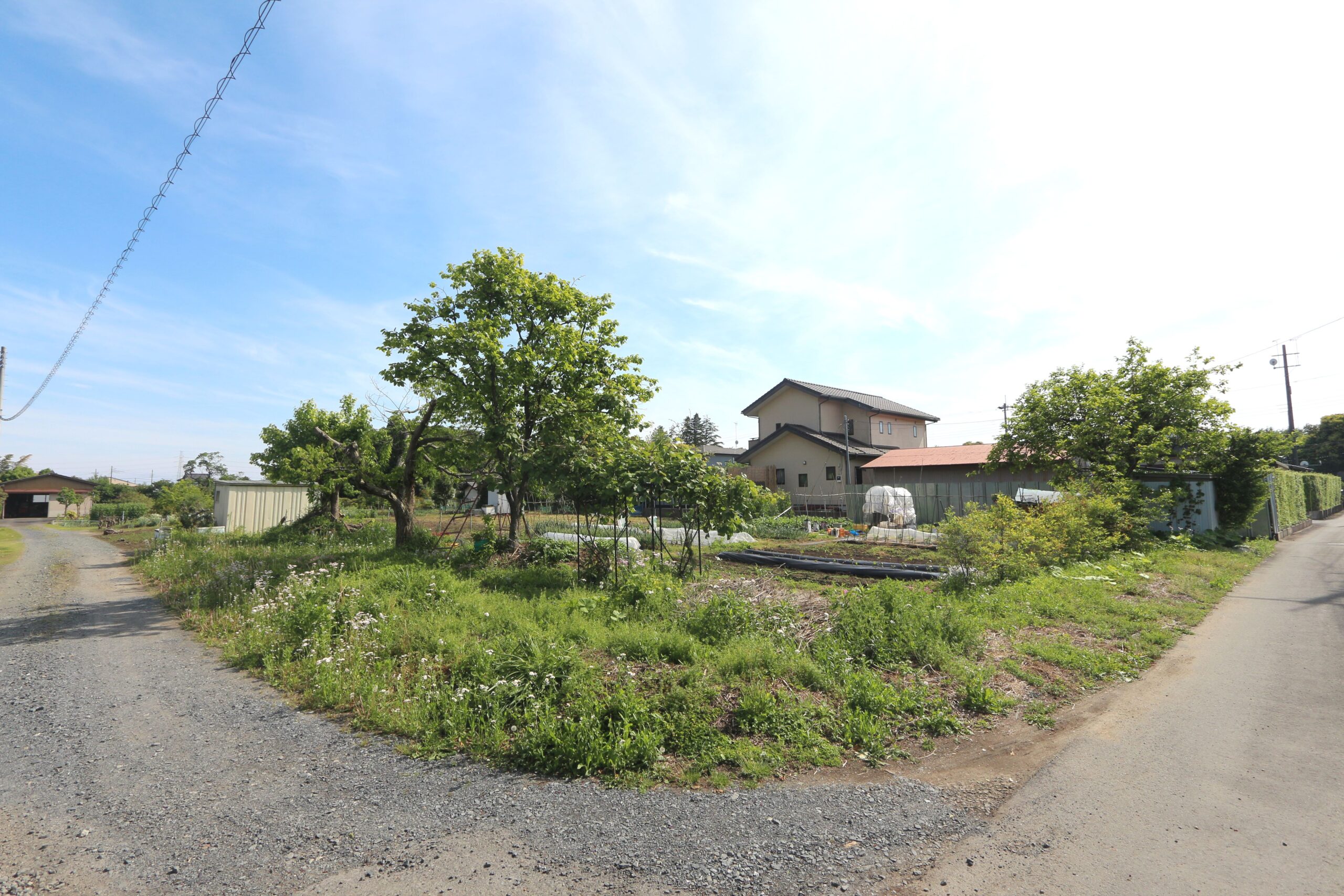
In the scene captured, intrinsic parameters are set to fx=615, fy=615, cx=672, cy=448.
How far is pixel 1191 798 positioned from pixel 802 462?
101ft

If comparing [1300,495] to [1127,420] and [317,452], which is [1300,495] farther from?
[317,452]

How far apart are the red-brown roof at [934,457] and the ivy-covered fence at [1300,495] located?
32.6ft

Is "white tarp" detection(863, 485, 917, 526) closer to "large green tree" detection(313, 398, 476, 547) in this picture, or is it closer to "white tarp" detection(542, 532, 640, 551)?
"white tarp" detection(542, 532, 640, 551)

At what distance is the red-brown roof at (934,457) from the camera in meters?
29.4

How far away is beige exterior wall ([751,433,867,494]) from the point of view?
1275 inches

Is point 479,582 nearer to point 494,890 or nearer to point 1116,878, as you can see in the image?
point 494,890

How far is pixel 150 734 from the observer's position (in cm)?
461

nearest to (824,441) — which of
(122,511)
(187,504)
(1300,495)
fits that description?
(1300,495)

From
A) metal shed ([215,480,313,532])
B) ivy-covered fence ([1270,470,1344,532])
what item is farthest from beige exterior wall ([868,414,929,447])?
metal shed ([215,480,313,532])

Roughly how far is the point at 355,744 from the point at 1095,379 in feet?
71.4

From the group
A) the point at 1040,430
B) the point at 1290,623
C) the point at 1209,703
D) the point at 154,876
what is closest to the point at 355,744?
the point at 154,876

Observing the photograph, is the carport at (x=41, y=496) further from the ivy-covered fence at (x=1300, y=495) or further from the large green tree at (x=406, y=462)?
the ivy-covered fence at (x=1300, y=495)

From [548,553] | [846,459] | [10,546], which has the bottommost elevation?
[10,546]

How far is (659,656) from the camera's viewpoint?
6.04 meters
